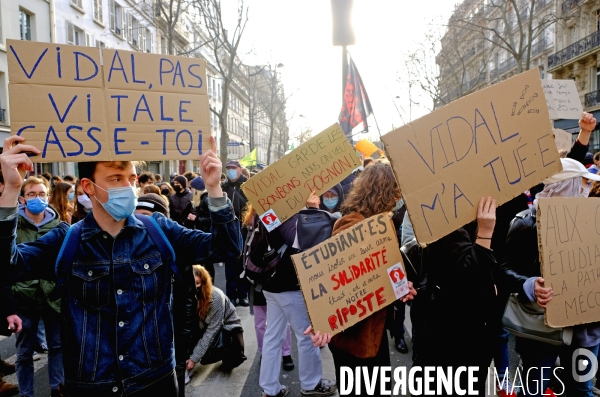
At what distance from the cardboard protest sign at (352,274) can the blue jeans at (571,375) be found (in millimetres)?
1309

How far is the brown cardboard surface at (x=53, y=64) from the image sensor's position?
6.72 feet

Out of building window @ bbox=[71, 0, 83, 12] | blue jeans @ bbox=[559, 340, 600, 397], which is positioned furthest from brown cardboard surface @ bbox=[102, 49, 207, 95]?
building window @ bbox=[71, 0, 83, 12]

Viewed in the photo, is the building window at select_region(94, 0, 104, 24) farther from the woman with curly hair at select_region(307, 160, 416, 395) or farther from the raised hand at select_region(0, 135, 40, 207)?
the raised hand at select_region(0, 135, 40, 207)

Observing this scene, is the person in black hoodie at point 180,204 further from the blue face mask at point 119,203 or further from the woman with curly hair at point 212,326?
the blue face mask at point 119,203

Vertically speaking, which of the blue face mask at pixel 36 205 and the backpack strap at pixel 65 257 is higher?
the blue face mask at pixel 36 205

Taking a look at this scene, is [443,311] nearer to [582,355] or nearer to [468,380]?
[468,380]

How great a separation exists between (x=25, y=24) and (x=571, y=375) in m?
23.2

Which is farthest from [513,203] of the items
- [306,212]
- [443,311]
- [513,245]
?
[443,311]

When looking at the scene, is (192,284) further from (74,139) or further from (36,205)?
(36,205)

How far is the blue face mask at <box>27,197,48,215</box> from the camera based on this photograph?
396cm

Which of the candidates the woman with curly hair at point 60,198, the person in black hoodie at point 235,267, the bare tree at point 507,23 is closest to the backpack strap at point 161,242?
the woman with curly hair at point 60,198

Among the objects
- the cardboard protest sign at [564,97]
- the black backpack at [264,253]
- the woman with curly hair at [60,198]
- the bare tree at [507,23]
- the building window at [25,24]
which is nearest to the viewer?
the black backpack at [264,253]

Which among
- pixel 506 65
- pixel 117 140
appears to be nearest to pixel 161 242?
pixel 117 140

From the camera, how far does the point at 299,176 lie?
3.88 metres
